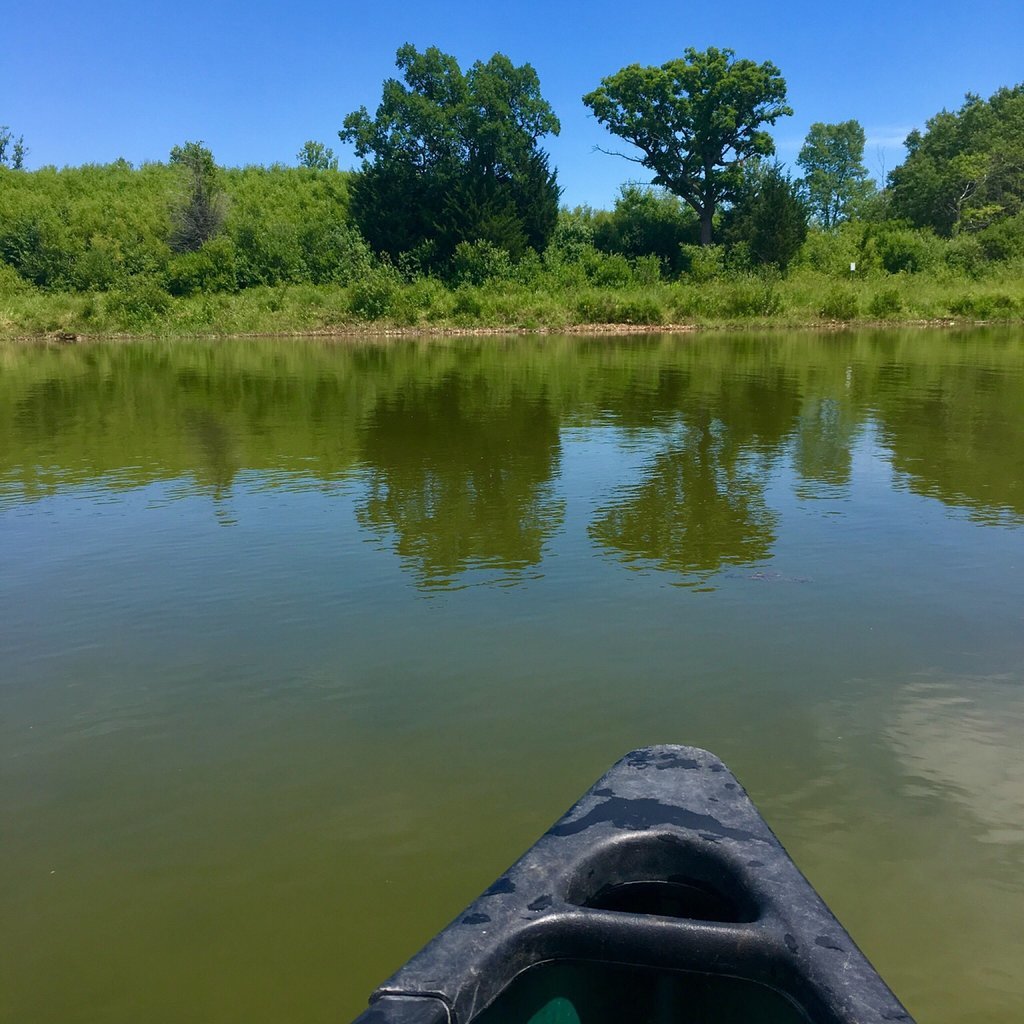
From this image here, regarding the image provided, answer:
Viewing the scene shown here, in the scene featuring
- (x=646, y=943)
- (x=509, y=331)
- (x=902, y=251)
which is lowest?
(x=646, y=943)

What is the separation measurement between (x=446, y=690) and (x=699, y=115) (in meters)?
49.4

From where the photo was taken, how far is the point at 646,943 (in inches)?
68.9

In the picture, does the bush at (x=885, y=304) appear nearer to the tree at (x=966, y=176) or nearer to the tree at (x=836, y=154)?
the tree at (x=966, y=176)

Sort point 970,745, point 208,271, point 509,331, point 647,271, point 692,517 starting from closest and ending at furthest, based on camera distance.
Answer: point 970,745 → point 692,517 → point 509,331 → point 208,271 → point 647,271

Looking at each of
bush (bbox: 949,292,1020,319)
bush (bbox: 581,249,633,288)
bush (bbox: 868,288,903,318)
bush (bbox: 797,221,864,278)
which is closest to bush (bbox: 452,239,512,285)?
bush (bbox: 581,249,633,288)

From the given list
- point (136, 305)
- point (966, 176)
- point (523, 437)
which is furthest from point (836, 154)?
point (523, 437)

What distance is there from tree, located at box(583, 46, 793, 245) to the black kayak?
49.5 meters

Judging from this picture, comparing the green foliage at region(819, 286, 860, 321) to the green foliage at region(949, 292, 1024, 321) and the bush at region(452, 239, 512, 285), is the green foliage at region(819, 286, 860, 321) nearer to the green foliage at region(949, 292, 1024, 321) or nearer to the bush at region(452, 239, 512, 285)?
the green foliage at region(949, 292, 1024, 321)

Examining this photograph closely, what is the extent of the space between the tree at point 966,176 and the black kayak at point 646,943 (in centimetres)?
5952

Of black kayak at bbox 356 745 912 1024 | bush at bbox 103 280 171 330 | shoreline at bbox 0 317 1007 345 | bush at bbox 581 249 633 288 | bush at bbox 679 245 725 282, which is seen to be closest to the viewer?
black kayak at bbox 356 745 912 1024

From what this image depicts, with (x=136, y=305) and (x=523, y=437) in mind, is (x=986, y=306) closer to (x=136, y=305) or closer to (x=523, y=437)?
(x=523, y=437)

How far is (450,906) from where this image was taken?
295 centimetres

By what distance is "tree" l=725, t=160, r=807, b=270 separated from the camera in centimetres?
4353

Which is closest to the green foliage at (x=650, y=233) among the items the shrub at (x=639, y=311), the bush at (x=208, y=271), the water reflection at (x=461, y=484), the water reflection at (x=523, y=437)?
→ the shrub at (x=639, y=311)
